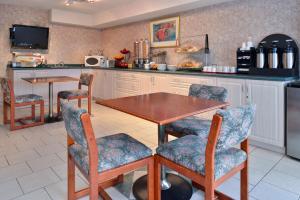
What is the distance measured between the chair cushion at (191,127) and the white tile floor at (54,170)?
0.50 meters

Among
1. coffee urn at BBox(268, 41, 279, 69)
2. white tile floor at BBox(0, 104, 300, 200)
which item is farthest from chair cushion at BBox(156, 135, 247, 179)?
coffee urn at BBox(268, 41, 279, 69)

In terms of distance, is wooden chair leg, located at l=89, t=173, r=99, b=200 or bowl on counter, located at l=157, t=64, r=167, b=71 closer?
wooden chair leg, located at l=89, t=173, r=99, b=200

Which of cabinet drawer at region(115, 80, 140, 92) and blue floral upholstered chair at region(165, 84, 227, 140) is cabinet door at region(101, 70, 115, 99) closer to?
cabinet drawer at region(115, 80, 140, 92)

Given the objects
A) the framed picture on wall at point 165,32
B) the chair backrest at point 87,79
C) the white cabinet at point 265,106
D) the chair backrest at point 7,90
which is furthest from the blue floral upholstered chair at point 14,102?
the white cabinet at point 265,106

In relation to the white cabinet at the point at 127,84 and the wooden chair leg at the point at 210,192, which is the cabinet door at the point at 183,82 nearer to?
the white cabinet at the point at 127,84

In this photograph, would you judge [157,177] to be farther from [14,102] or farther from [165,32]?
[165,32]

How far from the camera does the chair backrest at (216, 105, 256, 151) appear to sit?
120 cm

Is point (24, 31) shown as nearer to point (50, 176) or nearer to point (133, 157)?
point (50, 176)

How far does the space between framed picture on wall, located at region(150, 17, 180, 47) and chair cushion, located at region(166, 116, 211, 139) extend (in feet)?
8.81

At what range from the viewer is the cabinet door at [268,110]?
8.63 feet

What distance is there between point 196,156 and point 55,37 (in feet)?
18.7

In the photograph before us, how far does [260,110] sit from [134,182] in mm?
1753

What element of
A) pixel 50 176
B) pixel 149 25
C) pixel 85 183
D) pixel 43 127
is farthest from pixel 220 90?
pixel 149 25

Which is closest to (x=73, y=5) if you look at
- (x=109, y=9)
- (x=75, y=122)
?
(x=109, y=9)
